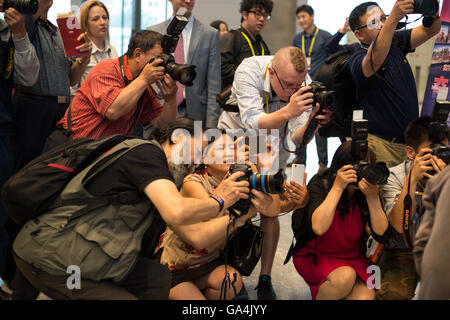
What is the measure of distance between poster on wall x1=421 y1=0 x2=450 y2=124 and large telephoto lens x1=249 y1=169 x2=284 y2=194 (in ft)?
5.40

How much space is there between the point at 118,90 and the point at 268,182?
910mm

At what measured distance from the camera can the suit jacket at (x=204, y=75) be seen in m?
3.24

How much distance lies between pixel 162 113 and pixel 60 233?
3.51 ft

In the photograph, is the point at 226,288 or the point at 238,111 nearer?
the point at 226,288

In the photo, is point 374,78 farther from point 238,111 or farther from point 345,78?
point 238,111

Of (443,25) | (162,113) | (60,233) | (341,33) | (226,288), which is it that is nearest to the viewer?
(60,233)

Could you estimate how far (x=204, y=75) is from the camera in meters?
3.31

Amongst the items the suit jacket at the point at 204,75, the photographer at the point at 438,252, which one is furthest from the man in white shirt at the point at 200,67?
the photographer at the point at 438,252

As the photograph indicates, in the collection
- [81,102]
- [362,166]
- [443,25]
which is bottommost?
[362,166]

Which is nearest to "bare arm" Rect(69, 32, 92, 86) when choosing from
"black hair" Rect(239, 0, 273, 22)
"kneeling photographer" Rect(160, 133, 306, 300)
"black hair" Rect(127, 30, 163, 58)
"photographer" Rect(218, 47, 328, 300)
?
"black hair" Rect(127, 30, 163, 58)

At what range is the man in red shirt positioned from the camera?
242cm

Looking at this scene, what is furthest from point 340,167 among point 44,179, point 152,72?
point 44,179

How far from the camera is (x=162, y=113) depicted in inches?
106
